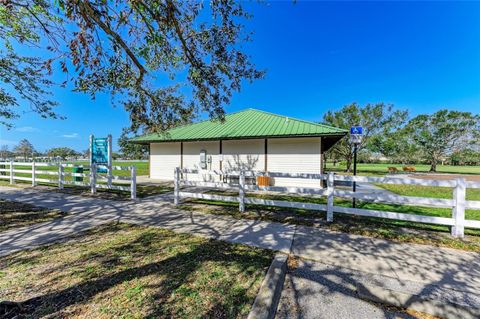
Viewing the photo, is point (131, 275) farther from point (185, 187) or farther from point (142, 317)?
point (185, 187)

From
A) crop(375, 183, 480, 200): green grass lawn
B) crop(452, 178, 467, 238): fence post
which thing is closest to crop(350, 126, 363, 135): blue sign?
crop(452, 178, 467, 238): fence post

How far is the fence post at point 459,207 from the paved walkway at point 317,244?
0.93 metres

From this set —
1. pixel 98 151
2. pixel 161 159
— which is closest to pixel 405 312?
pixel 98 151

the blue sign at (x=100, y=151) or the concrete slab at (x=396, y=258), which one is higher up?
the blue sign at (x=100, y=151)

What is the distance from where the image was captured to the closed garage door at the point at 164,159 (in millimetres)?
15266

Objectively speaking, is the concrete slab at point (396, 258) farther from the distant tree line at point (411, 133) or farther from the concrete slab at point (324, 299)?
the distant tree line at point (411, 133)

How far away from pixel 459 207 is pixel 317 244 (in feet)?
10.6

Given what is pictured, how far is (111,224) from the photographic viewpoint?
5004 millimetres

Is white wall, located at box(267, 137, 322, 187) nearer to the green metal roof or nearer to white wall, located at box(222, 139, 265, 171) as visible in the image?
white wall, located at box(222, 139, 265, 171)

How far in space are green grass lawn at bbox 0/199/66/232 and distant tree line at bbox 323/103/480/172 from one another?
27787mm

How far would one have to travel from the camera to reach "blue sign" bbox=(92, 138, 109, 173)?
1024cm

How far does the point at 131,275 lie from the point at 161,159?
14.0 meters

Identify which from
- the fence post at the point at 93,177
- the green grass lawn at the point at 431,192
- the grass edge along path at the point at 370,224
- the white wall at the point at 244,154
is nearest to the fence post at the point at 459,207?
the grass edge along path at the point at 370,224

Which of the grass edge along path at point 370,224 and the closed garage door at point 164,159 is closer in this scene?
the grass edge along path at point 370,224
